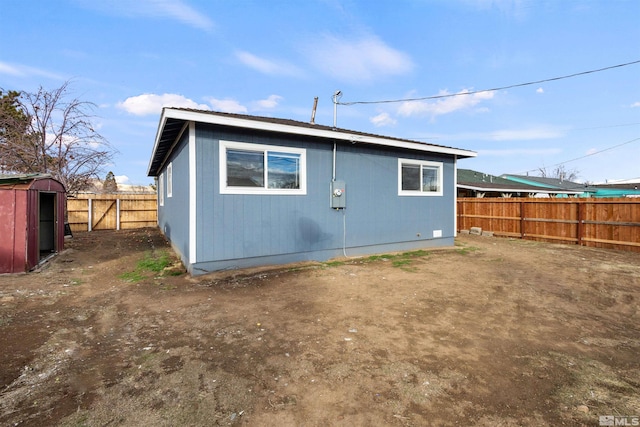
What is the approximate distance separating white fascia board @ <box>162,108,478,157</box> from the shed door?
605 centimetres

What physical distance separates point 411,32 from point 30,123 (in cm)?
1622

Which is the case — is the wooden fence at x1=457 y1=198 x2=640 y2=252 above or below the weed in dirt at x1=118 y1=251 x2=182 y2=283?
above

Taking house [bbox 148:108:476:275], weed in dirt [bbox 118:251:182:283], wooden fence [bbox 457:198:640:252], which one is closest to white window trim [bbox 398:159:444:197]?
house [bbox 148:108:476:275]

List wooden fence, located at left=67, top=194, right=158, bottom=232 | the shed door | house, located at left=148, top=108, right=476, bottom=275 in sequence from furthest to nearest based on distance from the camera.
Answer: wooden fence, located at left=67, top=194, right=158, bottom=232 → the shed door → house, located at left=148, top=108, right=476, bottom=275

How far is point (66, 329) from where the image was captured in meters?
3.43

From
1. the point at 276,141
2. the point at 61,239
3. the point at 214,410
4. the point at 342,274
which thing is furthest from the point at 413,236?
the point at 61,239

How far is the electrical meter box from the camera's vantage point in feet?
23.4

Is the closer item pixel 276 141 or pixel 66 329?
pixel 66 329

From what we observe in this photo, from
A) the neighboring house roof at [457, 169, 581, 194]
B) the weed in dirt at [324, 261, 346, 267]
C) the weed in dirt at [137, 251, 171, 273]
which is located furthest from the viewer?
the neighboring house roof at [457, 169, 581, 194]

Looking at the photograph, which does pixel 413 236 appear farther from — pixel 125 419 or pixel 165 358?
pixel 125 419

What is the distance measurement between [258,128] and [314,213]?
2.33 meters

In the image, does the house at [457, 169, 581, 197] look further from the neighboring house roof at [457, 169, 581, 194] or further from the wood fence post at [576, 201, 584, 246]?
the wood fence post at [576, 201, 584, 246]

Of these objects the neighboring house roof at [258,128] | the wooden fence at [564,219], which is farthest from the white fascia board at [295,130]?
the wooden fence at [564,219]

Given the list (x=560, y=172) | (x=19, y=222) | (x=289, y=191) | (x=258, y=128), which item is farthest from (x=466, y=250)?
(x=560, y=172)
